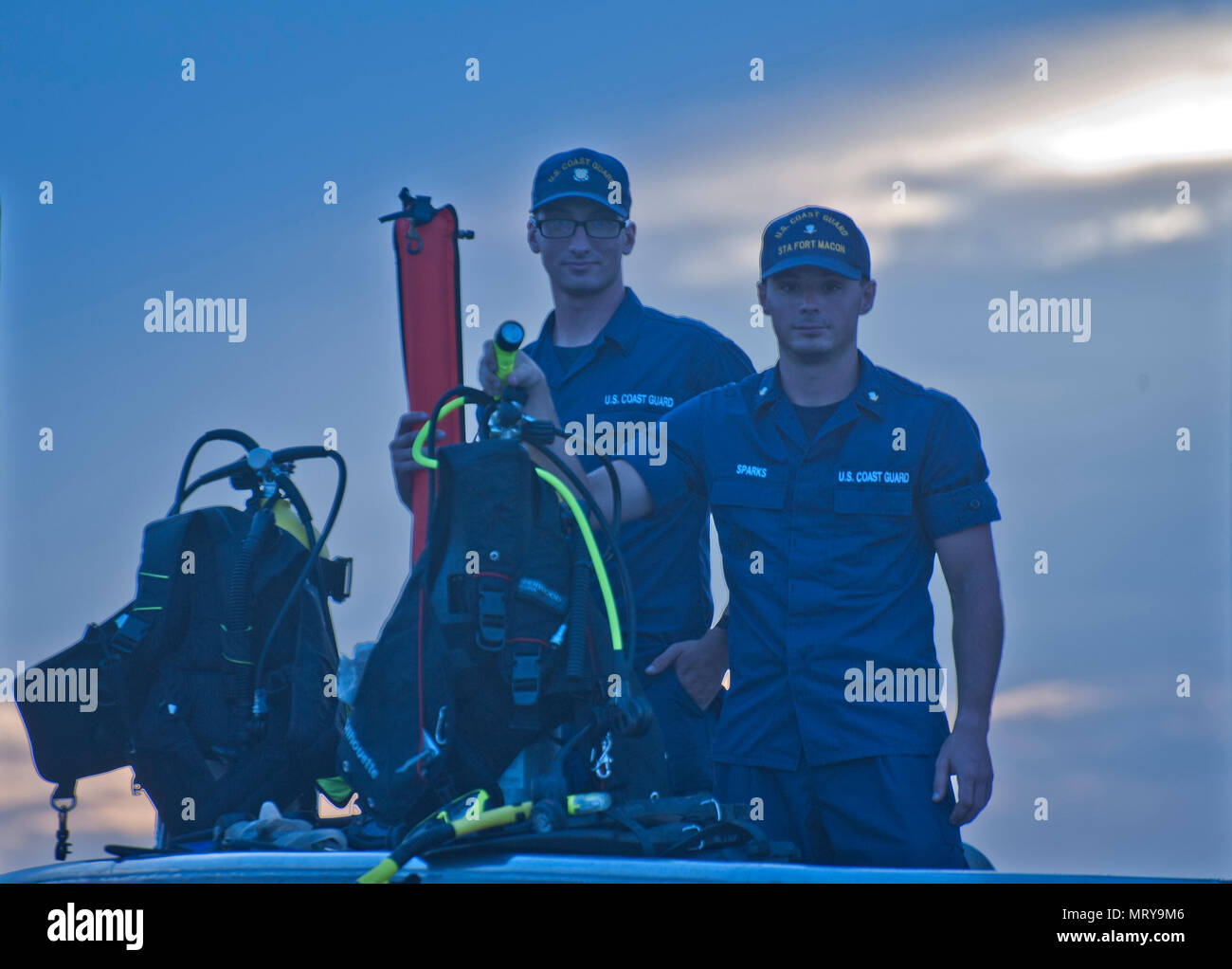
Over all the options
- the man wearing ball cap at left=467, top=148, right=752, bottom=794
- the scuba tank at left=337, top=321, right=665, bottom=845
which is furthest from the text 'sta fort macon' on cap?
the scuba tank at left=337, top=321, right=665, bottom=845

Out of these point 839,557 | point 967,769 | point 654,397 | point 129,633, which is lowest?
point 967,769

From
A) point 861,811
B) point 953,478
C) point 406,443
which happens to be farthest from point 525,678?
point 953,478

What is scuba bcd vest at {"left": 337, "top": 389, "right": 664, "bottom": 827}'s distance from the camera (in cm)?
341

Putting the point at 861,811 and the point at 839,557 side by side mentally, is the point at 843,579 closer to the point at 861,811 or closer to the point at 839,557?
the point at 839,557

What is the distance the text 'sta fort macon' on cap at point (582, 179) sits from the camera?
4305mm

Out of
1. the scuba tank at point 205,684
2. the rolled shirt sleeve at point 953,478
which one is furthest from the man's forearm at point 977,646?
the scuba tank at point 205,684

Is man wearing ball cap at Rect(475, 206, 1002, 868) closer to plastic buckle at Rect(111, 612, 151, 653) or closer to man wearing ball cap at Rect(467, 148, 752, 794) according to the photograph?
man wearing ball cap at Rect(467, 148, 752, 794)

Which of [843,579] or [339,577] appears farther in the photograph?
[339,577]

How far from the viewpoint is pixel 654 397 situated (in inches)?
173

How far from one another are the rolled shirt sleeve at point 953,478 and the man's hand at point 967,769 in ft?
1.64

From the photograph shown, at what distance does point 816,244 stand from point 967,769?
1361mm

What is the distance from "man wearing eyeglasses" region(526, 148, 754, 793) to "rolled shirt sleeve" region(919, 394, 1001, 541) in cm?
67

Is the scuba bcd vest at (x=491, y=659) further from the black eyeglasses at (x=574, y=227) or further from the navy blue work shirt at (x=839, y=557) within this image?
the black eyeglasses at (x=574, y=227)
